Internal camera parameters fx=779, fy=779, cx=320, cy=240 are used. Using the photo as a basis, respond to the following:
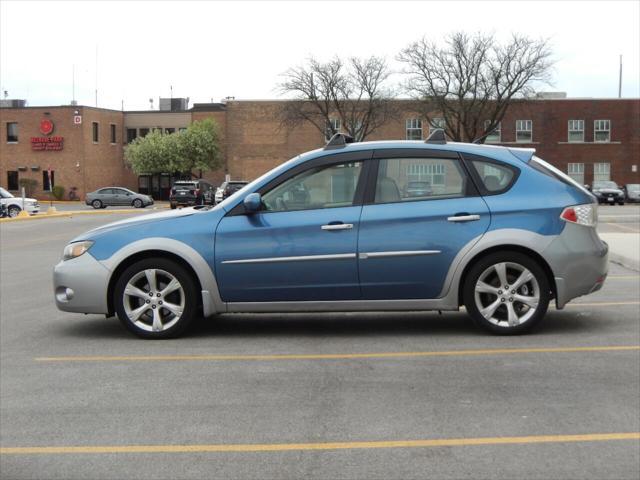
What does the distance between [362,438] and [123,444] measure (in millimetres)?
1410

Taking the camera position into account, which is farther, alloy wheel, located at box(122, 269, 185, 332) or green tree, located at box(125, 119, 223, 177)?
green tree, located at box(125, 119, 223, 177)

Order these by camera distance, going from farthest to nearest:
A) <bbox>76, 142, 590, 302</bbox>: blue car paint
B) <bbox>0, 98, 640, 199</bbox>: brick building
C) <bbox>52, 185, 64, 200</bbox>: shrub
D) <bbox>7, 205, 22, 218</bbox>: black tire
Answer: <bbox>52, 185, 64, 200</bbox>: shrub, <bbox>0, 98, 640, 199</bbox>: brick building, <bbox>7, 205, 22, 218</bbox>: black tire, <bbox>76, 142, 590, 302</bbox>: blue car paint

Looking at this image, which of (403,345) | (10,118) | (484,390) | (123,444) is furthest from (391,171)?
(10,118)

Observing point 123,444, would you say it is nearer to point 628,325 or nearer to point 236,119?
point 628,325

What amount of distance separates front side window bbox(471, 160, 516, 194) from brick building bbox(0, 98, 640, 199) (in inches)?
2284

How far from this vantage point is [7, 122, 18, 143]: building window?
70.0m

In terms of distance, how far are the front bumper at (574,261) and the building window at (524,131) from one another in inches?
2476

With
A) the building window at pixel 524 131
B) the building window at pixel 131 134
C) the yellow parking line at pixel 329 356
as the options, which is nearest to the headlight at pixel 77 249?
the yellow parking line at pixel 329 356

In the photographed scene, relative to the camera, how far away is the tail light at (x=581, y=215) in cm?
704

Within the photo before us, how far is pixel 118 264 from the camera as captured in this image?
7.20 meters

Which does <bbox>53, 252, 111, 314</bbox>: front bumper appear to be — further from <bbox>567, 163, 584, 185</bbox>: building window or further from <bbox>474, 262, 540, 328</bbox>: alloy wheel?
<bbox>567, 163, 584, 185</bbox>: building window

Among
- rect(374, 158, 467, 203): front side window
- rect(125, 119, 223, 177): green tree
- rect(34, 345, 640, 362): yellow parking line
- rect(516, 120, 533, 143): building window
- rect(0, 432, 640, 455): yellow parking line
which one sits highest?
rect(516, 120, 533, 143): building window

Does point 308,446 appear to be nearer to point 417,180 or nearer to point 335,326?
point 417,180

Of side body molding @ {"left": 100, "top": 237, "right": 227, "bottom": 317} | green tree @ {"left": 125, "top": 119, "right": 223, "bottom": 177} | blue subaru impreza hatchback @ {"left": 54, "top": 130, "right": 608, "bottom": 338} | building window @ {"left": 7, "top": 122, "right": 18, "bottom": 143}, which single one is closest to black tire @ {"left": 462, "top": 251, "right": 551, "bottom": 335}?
blue subaru impreza hatchback @ {"left": 54, "top": 130, "right": 608, "bottom": 338}
